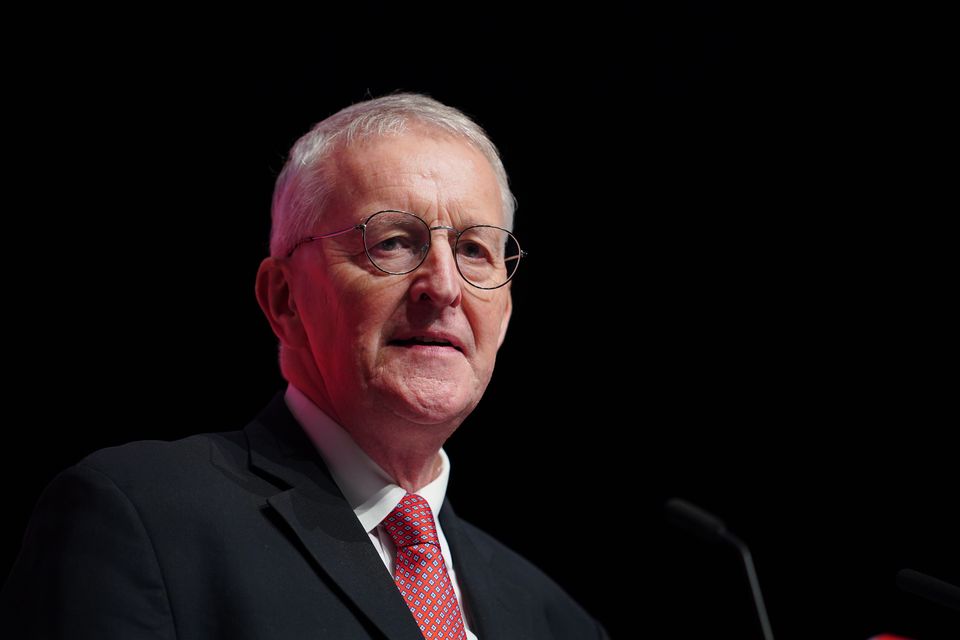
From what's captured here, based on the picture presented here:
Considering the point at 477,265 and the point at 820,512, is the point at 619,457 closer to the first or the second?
the point at 820,512

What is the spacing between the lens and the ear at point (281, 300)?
2158 mm

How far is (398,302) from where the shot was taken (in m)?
2.00

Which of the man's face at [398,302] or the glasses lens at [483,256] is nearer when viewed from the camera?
the man's face at [398,302]

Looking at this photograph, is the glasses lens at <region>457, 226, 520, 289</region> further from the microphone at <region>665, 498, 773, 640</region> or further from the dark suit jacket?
the microphone at <region>665, 498, 773, 640</region>

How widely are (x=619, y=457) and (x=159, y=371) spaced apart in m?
1.64

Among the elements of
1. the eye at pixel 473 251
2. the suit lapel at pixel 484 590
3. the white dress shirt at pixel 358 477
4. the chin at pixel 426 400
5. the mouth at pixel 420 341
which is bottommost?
the suit lapel at pixel 484 590

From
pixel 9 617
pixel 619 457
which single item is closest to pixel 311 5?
pixel 619 457

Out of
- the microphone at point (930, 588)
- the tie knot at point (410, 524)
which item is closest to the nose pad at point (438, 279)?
the tie knot at point (410, 524)

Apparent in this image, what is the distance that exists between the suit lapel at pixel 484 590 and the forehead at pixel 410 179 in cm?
72

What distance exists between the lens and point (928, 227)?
334cm

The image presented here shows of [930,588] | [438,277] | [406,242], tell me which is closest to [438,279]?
[438,277]

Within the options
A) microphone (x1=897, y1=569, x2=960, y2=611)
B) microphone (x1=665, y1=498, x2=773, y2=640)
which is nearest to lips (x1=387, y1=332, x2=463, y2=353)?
microphone (x1=665, y1=498, x2=773, y2=640)

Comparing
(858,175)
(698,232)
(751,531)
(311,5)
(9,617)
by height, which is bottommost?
(751,531)

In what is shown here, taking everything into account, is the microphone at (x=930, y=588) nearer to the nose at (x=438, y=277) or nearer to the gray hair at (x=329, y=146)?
the nose at (x=438, y=277)
